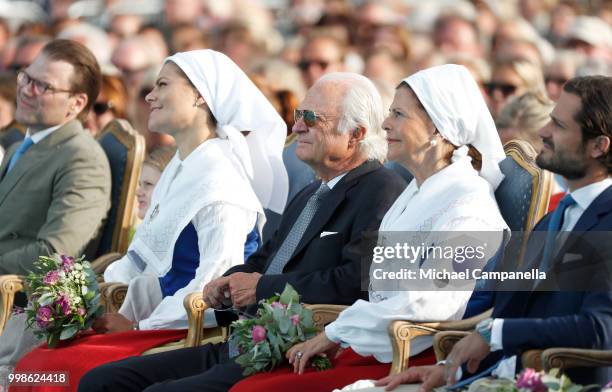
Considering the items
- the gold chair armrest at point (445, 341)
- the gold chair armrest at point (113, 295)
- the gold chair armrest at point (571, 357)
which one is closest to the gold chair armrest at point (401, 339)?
the gold chair armrest at point (445, 341)

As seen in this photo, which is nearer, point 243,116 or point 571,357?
point 571,357

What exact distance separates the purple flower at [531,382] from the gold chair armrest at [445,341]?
0.86 meters

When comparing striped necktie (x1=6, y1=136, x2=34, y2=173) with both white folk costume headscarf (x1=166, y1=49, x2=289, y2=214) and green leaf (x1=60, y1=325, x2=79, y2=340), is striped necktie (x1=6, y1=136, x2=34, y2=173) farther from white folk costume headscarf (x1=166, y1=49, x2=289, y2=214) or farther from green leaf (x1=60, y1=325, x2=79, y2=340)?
green leaf (x1=60, y1=325, x2=79, y2=340)

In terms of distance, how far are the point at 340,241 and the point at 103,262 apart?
1.95 metres

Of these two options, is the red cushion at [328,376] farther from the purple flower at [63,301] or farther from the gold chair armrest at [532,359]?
the purple flower at [63,301]

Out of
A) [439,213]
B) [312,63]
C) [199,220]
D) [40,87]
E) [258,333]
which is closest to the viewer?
[258,333]

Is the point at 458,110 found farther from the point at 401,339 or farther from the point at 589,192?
the point at 401,339

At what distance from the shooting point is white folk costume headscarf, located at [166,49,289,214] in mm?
7121

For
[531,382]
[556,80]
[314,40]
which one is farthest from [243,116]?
[314,40]

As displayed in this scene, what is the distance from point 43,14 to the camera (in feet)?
56.4

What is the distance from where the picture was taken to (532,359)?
502cm

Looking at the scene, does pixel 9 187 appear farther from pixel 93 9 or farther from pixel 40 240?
pixel 93 9

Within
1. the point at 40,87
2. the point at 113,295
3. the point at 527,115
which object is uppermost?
the point at 40,87

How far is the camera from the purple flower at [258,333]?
5.66m
